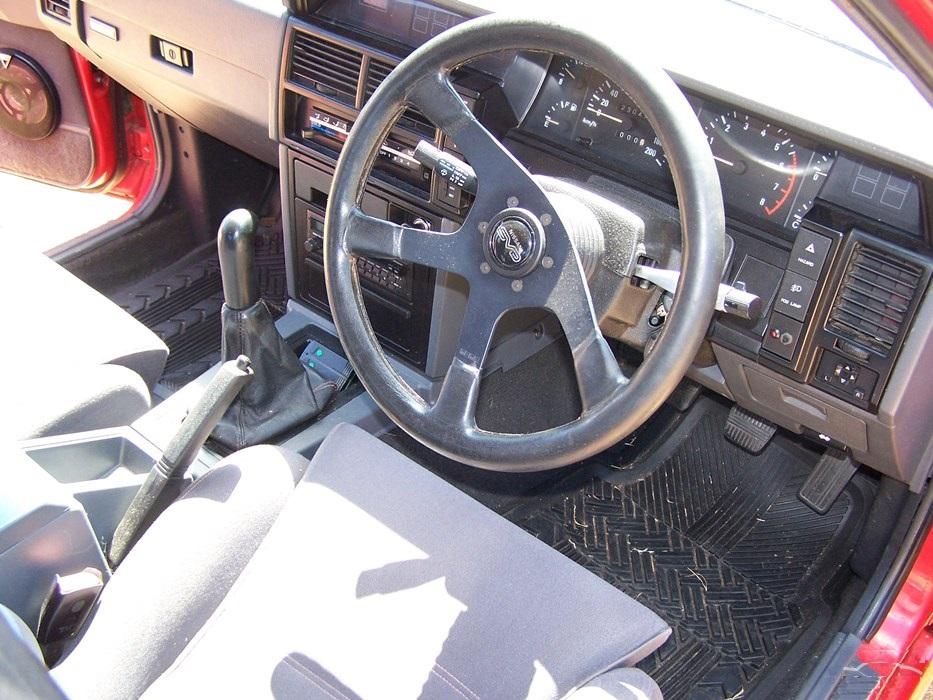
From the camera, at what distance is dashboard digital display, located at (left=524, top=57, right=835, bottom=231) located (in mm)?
1450

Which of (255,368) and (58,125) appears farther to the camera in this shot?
(58,125)

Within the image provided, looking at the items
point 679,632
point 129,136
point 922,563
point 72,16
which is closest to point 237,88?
point 72,16

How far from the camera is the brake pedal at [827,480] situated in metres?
2.08

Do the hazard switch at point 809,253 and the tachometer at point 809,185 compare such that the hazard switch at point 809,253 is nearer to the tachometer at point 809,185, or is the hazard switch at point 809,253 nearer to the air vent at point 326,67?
the tachometer at point 809,185

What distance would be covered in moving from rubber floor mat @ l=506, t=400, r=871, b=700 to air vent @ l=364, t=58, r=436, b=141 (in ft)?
2.96

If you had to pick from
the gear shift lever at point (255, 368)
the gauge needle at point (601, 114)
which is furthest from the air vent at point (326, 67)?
the gauge needle at point (601, 114)

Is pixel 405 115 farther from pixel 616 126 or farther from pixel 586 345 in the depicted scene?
pixel 586 345

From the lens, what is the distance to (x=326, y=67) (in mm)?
1891

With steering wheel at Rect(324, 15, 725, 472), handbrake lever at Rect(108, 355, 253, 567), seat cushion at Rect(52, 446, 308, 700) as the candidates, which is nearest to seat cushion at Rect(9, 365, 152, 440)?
handbrake lever at Rect(108, 355, 253, 567)

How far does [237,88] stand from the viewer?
7.06 feet

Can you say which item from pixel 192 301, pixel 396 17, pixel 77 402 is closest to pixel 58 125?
pixel 192 301

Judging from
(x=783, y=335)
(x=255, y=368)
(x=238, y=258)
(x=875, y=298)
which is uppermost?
(x=875, y=298)

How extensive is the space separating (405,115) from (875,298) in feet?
3.00

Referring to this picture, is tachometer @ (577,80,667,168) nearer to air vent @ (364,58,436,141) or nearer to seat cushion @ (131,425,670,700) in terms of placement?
air vent @ (364,58,436,141)
